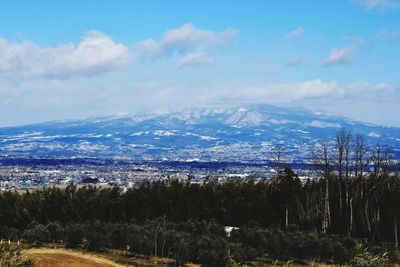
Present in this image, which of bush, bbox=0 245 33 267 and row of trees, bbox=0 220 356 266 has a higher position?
bush, bbox=0 245 33 267

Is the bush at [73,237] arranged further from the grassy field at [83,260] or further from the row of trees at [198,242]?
the grassy field at [83,260]

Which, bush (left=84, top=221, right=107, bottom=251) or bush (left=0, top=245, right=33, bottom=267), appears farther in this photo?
bush (left=84, top=221, right=107, bottom=251)

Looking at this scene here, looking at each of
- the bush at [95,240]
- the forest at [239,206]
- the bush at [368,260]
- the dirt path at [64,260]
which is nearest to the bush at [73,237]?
the bush at [95,240]

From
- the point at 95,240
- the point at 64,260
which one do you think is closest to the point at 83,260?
the point at 64,260

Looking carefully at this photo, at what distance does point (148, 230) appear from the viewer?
2116 centimetres

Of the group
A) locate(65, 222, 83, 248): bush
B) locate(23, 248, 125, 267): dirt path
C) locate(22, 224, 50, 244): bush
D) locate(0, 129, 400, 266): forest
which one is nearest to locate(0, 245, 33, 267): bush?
locate(23, 248, 125, 267): dirt path

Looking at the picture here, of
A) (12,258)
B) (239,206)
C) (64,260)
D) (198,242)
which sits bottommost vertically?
(64,260)

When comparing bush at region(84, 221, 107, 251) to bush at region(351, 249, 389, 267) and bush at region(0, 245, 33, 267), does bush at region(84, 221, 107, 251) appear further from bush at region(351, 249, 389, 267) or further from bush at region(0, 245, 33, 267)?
bush at region(351, 249, 389, 267)

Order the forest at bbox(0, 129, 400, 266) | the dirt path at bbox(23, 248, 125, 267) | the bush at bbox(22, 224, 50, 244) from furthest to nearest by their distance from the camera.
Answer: the forest at bbox(0, 129, 400, 266), the bush at bbox(22, 224, 50, 244), the dirt path at bbox(23, 248, 125, 267)

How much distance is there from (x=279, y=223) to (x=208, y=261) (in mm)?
13155

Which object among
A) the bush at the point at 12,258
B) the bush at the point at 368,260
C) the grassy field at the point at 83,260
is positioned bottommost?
the bush at the point at 368,260

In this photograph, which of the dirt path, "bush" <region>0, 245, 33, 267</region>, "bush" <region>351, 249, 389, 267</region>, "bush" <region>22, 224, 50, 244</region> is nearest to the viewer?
"bush" <region>0, 245, 33, 267</region>

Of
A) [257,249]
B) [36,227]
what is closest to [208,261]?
[257,249]

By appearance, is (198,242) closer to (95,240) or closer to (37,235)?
(95,240)
